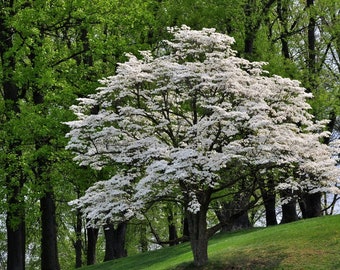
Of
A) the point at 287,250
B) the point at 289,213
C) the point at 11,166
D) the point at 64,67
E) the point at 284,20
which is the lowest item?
the point at 287,250

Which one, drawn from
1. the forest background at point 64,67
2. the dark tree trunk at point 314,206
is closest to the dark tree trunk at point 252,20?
the forest background at point 64,67

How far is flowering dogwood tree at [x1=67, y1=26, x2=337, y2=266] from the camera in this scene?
1243cm

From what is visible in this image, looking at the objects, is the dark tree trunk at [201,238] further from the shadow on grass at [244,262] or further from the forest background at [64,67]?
the forest background at [64,67]

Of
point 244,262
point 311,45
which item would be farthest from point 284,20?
point 244,262

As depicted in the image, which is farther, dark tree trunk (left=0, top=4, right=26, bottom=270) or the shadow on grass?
dark tree trunk (left=0, top=4, right=26, bottom=270)

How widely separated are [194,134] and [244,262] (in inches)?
150

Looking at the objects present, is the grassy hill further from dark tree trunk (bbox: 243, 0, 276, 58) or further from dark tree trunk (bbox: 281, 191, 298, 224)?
dark tree trunk (bbox: 243, 0, 276, 58)

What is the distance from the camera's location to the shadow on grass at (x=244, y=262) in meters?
12.8

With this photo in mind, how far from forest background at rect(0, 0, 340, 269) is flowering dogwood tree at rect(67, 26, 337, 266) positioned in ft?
15.4

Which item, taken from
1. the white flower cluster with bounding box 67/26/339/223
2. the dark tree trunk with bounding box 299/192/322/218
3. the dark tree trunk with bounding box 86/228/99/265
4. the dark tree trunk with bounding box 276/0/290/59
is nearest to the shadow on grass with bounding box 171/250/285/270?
the white flower cluster with bounding box 67/26/339/223

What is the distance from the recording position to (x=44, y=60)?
761 inches

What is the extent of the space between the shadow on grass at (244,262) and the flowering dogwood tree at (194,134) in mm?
441

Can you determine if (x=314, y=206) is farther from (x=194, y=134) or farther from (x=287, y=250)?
(x=194, y=134)

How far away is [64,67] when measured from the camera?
2030 centimetres
